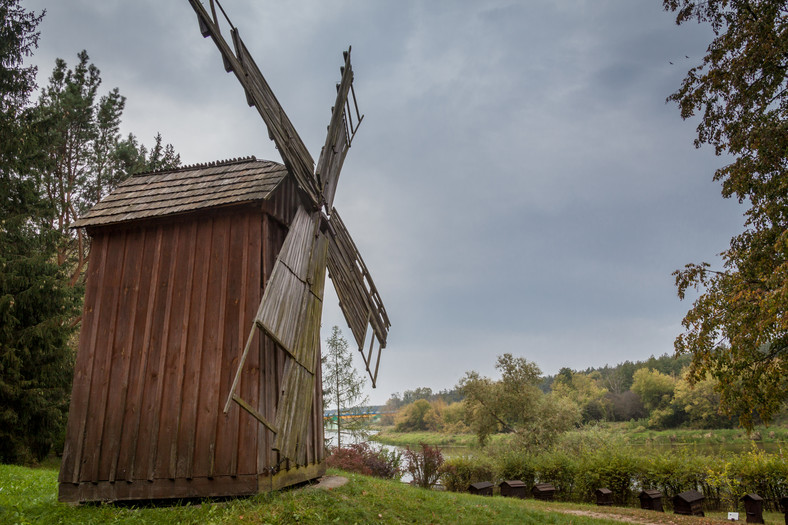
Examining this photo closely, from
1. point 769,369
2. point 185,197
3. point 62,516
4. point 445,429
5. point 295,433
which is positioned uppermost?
point 185,197

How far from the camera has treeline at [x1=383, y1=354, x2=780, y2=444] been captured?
26.0 meters

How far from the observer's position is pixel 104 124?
22938 mm

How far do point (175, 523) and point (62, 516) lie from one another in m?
1.83

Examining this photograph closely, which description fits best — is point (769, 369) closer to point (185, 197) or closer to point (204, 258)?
point (204, 258)

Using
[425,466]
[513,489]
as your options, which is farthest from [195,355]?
[425,466]

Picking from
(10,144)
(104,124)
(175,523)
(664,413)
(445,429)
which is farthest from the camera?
(445,429)

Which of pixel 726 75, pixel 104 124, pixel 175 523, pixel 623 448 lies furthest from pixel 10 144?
pixel 623 448

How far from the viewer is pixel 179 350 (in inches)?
274

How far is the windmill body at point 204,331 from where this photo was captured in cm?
623

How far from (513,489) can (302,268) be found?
12.5m

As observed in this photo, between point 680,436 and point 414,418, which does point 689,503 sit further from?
point 414,418

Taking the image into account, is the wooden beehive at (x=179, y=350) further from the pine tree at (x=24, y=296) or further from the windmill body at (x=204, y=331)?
the pine tree at (x=24, y=296)

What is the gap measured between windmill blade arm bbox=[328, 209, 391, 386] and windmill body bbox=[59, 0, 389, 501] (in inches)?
46.7

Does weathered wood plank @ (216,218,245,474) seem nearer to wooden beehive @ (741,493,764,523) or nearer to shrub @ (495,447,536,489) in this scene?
wooden beehive @ (741,493,764,523)
